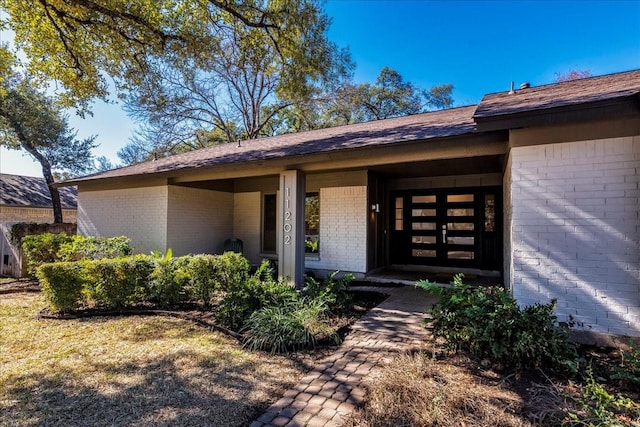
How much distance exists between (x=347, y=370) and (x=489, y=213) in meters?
7.02

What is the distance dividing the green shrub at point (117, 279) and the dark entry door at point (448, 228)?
6.68 m

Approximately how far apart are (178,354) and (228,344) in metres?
0.60

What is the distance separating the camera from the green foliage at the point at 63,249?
8.13 metres

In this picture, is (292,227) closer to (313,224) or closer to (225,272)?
(225,272)

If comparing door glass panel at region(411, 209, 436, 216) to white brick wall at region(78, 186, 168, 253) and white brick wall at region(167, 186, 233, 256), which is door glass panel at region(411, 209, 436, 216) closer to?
white brick wall at region(167, 186, 233, 256)

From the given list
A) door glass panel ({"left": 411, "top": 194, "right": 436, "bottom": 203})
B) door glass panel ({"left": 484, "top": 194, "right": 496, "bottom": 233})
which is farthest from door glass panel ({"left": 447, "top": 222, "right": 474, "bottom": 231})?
door glass panel ({"left": 411, "top": 194, "right": 436, "bottom": 203})

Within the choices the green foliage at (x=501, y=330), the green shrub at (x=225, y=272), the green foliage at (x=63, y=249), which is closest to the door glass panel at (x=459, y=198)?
the green foliage at (x=501, y=330)

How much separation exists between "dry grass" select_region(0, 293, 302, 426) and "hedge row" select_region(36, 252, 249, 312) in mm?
622

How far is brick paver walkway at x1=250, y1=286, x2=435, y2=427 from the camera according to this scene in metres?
2.76

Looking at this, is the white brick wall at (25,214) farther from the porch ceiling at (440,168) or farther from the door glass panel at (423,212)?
the door glass panel at (423,212)

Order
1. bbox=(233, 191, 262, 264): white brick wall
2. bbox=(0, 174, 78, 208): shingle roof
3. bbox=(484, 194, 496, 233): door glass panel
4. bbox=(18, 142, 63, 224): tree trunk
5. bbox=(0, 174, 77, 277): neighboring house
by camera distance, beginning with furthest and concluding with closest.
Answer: bbox=(0, 174, 78, 208): shingle roof → bbox=(0, 174, 77, 277): neighboring house → bbox=(18, 142, 63, 224): tree trunk → bbox=(233, 191, 262, 264): white brick wall → bbox=(484, 194, 496, 233): door glass panel

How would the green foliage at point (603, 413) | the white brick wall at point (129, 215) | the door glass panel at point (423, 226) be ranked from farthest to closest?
the white brick wall at point (129, 215)
the door glass panel at point (423, 226)
the green foliage at point (603, 413)

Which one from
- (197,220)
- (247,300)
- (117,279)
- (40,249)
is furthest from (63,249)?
(247,300)

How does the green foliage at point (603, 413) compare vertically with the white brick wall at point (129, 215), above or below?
below
